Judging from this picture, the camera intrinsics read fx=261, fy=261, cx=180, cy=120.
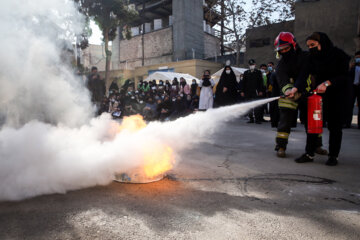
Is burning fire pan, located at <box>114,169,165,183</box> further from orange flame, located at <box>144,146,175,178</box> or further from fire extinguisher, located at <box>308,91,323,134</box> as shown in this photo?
fire extinguisher, located at <box>308,91,323,134</box>

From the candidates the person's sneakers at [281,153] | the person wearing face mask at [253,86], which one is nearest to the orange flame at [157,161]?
the person's sneakers at [281,153]

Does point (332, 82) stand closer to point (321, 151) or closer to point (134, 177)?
point (321, 151)

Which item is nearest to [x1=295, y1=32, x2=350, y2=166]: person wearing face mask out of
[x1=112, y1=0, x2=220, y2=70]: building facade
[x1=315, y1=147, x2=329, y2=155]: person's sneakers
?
[x1=315, y1=147, x2=329, y2=155]: person's sneakers

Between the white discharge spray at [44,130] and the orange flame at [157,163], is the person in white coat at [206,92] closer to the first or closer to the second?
the white discharge spray at [44,130]

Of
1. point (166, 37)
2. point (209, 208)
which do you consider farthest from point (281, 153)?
point (166, 37)

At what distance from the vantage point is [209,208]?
7.94 feet

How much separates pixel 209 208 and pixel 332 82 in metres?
2.83

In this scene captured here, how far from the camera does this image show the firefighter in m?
4.17

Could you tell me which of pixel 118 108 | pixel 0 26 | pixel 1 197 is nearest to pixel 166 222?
pixel 1 197

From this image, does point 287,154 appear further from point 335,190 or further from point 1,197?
point 1,197

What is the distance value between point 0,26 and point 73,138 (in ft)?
4.93

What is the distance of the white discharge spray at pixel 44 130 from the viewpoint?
2818 mm

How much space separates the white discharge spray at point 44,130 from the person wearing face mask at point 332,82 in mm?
2179

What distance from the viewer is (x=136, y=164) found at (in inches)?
123
